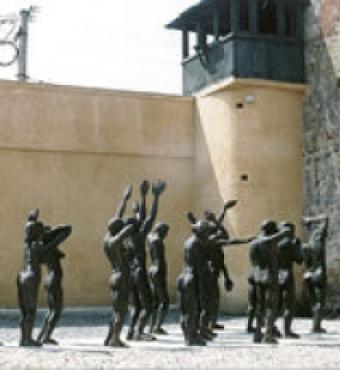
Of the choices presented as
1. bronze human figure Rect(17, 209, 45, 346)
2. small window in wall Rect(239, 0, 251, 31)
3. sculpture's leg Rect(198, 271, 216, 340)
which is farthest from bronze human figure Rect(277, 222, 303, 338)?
small window in wall Rect(239, 0, 251, 31)

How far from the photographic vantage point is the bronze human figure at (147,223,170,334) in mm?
13695

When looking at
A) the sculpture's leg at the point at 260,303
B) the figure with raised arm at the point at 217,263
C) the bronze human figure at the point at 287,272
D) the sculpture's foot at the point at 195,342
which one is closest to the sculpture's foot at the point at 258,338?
the sculpture's leg at the point at 260,303

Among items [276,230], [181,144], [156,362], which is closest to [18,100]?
[181,144]

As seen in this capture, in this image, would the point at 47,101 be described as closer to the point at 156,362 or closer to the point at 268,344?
the point at 268,344

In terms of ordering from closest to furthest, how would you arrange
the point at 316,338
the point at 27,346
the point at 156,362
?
the point at 156,362 → the point at 27,346 → the point at 316,338

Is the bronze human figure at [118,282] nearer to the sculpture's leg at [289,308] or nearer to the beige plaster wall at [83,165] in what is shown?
the sculpture's leg at [289,308]

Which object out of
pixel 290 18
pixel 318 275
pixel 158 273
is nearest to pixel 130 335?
pixel 158 273

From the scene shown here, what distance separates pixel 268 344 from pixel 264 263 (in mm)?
1160

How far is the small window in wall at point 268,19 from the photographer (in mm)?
21734

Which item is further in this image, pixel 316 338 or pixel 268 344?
pixel 316 338

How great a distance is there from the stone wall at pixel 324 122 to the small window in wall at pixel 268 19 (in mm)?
1494

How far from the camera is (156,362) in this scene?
32.7 ft

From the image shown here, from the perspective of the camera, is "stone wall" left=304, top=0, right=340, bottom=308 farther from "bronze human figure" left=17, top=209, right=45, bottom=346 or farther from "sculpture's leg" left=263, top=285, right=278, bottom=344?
"bronze human figure" left=17, top=209, right=45, bottom=346

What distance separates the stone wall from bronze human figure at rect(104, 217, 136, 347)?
8269 millimetres
